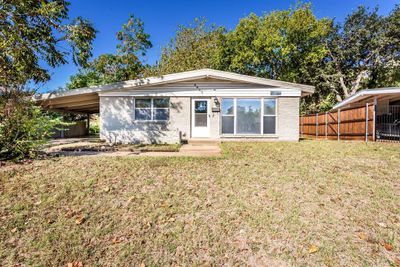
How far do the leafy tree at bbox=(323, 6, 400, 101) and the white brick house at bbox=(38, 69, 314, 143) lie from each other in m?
15.3

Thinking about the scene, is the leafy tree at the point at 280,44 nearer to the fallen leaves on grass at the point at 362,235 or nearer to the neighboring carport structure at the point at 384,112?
the neighboring carport structure at the point at 384,112

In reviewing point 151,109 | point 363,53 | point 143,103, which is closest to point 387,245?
point 151,109

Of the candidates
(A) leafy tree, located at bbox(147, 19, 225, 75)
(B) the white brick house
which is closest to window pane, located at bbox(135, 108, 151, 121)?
(B) the white brick house

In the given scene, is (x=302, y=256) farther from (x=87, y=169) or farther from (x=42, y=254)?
(x=87, y=169)

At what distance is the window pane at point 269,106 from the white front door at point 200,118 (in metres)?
2.92

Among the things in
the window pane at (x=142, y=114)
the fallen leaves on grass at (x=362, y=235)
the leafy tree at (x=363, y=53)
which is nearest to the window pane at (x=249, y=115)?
the window pane at (x=142, y=114)

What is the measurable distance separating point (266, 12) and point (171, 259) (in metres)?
26.4

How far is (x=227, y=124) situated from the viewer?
11000 mm

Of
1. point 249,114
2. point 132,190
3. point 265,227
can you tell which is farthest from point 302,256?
point 249,114

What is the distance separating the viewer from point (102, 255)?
2.43m

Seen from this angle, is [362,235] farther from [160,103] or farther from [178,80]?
[160,103]

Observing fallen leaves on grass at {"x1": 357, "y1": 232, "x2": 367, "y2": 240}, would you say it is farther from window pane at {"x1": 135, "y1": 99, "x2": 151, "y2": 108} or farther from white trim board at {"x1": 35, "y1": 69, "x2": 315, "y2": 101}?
window pane at {"x1": 135, "y1": 99, "x2": 151, "y2": 108}

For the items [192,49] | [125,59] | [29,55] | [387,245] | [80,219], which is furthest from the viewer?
[192,49]

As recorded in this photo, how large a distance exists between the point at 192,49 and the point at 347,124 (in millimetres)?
18881
